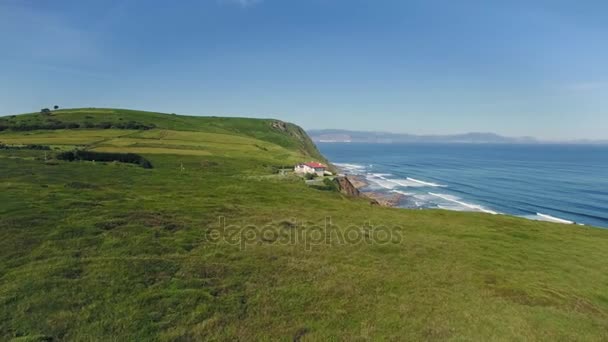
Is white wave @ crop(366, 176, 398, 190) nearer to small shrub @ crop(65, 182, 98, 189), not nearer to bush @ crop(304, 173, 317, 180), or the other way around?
bush @ crop(304, 173, 317, 180)

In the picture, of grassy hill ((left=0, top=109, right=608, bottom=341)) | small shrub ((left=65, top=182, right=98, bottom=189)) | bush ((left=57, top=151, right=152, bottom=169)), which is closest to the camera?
grassy hill ((left=0, top=109, right=608, bottom=341))

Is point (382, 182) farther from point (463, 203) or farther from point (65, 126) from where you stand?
point (65, 126)

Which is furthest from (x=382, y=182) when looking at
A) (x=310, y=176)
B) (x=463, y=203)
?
(x=310, y=176)

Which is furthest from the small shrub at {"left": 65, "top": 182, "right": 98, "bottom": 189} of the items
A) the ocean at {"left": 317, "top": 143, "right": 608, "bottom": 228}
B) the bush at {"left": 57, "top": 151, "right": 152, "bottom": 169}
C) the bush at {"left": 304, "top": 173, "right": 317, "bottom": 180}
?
the ocean at {"left": 317, "top": 143, "right": 608, "bottom": 228}

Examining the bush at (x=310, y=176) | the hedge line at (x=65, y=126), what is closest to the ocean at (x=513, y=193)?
the bush at (x=310, y=176)

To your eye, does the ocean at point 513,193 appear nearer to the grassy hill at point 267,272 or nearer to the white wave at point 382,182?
the white wave at point 382,182

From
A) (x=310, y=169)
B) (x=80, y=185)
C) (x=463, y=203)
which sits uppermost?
(x=80, y=185)

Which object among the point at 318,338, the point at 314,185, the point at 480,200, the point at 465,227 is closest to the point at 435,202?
the point at 480,200

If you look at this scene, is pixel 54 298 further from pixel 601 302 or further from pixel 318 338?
pixel 601 302
